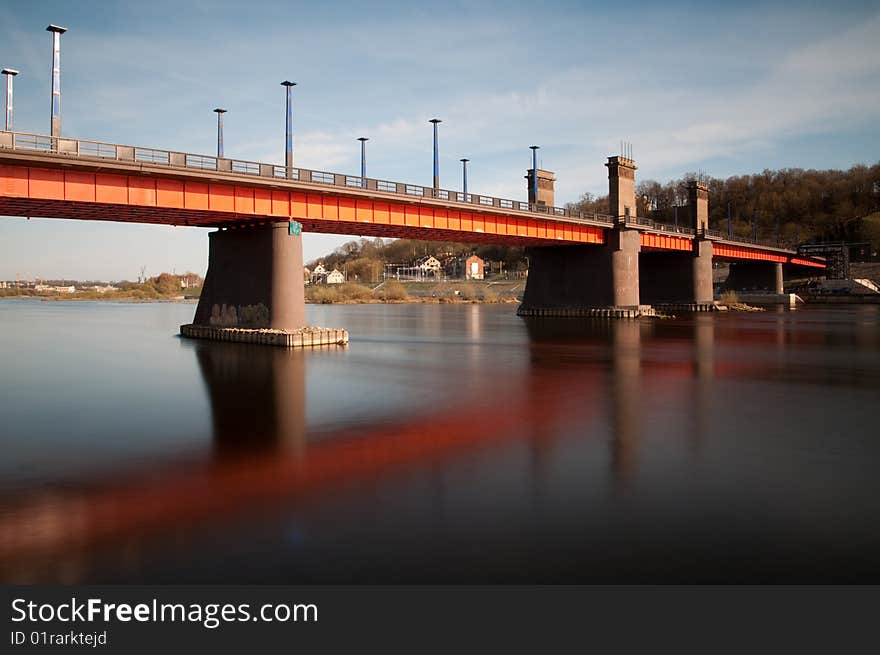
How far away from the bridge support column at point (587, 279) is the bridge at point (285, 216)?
0.36 ft

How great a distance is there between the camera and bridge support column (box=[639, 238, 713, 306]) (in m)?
79.6

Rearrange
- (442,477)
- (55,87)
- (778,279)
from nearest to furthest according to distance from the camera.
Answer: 1. (442,477)
2. (55,87)
3. (778,279)

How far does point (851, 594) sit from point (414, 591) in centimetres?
424

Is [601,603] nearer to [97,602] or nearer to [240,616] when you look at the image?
[240,616]

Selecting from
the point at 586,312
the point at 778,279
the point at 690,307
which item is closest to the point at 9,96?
the point at 586,312

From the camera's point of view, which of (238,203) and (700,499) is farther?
(238,203)

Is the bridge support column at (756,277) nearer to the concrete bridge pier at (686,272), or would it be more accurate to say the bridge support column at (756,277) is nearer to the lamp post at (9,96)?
the concrete bridge pier at (686,272)

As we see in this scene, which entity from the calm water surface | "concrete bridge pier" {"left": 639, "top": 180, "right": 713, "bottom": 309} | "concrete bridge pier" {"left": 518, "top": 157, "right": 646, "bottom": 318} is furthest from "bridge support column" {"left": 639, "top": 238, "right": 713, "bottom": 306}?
the calm water surface

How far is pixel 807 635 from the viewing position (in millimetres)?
5902

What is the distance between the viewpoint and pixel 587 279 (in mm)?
65312

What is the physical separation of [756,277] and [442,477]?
4626 inches

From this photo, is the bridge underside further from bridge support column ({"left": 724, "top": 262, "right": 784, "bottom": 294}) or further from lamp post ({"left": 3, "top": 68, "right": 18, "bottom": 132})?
bridge support column ({"left": 724, "top": 262, "right": 784, "bottom": 294})

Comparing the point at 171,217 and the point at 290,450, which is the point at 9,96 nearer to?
the point at 171,217

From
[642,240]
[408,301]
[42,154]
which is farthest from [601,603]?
[408,301]
